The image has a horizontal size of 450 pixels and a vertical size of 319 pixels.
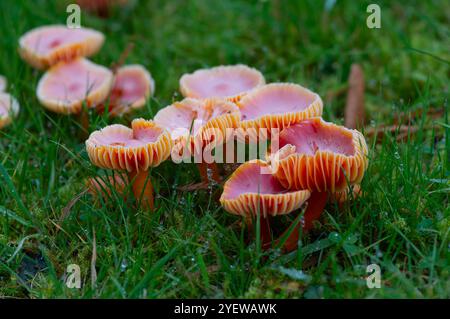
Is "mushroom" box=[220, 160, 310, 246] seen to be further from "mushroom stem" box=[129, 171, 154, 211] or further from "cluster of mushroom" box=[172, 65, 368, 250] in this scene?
"mushroom stem" box=[129, 171, 154, 211]

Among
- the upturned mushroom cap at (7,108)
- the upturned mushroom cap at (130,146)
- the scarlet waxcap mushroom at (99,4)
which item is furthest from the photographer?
the scarlet waxcap mushroom at (99,4)

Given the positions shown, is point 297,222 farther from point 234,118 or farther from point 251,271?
point 234,118

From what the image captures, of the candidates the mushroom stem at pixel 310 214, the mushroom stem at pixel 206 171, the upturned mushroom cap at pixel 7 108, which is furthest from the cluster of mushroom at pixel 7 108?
the mushroom stem at pixel 310 214

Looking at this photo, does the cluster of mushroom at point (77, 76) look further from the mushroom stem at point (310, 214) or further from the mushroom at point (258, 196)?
the mushroom stem at point (310, 214)

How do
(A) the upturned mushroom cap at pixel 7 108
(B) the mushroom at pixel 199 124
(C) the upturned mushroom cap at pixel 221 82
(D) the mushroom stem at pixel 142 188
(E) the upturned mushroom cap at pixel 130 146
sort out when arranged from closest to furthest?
(E) the upturned mushroom cap at pixel 130 146 → (B) the mushroom at pixel 199 124 → (D) the mushroom stem at pixel 142 188 → (C) the upturned mushroom cap at pixel 221 82 → (A) the upturned mushroom cap at pixel 7 108

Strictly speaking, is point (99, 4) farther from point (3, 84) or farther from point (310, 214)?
point (310, 214)

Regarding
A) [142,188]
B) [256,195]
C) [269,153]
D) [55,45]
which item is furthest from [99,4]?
[256,195]
